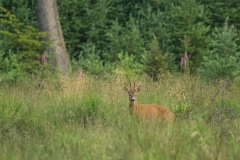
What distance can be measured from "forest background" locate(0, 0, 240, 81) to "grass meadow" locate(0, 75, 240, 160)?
8.84ft

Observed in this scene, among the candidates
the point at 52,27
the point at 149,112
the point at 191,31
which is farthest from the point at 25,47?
the point at 149,112

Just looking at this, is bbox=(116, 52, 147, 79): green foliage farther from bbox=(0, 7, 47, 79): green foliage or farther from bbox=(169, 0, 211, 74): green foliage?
bbox=(0, 7, 47, 79): green foliage

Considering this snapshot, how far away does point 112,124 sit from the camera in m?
7.91

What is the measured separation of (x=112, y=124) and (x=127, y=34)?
10000 millimetres

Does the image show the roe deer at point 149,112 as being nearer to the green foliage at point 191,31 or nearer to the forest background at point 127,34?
the forest background at point 127,34

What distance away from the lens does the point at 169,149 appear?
230 inches

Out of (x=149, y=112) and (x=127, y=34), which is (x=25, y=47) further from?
(x=149, y=112)

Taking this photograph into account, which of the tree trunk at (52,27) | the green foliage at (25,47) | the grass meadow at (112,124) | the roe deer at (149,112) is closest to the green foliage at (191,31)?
the tree trunk at (52,27)

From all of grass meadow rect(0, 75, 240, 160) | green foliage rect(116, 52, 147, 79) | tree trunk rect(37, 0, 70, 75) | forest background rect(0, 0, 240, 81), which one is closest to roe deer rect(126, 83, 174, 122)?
grass meadow rect(0, 75, 240, 160)

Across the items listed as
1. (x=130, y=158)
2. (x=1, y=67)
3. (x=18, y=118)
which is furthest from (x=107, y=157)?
(x=1, y=67)

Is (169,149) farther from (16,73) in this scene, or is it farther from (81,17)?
(81,17)

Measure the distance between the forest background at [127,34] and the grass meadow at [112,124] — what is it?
2.69 m

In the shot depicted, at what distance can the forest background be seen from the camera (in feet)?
51.0

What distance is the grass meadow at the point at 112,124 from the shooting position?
605 cm
